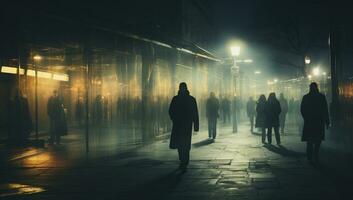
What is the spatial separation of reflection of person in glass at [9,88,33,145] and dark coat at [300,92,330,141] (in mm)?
9578

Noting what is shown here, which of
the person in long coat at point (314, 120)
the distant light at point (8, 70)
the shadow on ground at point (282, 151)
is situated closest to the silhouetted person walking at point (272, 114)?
the shadow on ground at point (282, 151)

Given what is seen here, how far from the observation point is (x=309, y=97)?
497 inches

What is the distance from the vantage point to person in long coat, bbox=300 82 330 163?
40.3ft

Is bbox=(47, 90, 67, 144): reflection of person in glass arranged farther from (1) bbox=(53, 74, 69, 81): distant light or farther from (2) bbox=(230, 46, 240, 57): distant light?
(2) bbox=(230, 46, 240, 57): distant light

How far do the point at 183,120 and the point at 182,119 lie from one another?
34mm

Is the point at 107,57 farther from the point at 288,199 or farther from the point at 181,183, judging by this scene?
the point at 288,199

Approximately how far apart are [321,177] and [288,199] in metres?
2.41

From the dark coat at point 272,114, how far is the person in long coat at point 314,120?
511cm

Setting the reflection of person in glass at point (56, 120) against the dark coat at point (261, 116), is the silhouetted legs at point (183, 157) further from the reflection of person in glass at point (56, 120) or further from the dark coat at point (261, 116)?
the reflection of person in glass at point (56, 120)

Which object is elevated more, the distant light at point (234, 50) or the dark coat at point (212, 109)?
the distant light at point (234, 50)

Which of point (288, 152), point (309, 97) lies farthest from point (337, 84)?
point (309, 97)

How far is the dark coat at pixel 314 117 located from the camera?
12.3 metres

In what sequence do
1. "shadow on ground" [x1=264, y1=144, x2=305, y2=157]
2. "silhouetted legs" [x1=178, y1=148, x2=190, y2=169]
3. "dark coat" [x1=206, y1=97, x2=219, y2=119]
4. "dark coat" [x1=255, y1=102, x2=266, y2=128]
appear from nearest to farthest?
"silhouetted legs" [x1=178, y1=148, x2=190, y2=169], "shadow on ground" [x1=264, y1=144, x2=305, y2=157], "dark coat" [x1=255, y1=102, x2=266, y2=128], "dark coat" [x1=206, y1=97, x2=219, y2=119]

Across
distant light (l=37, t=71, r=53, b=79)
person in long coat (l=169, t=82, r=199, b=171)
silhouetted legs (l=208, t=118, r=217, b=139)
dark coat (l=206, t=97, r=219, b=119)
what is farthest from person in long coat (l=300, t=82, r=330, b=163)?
distant light (l=37, t=71, r=53, b=79)
